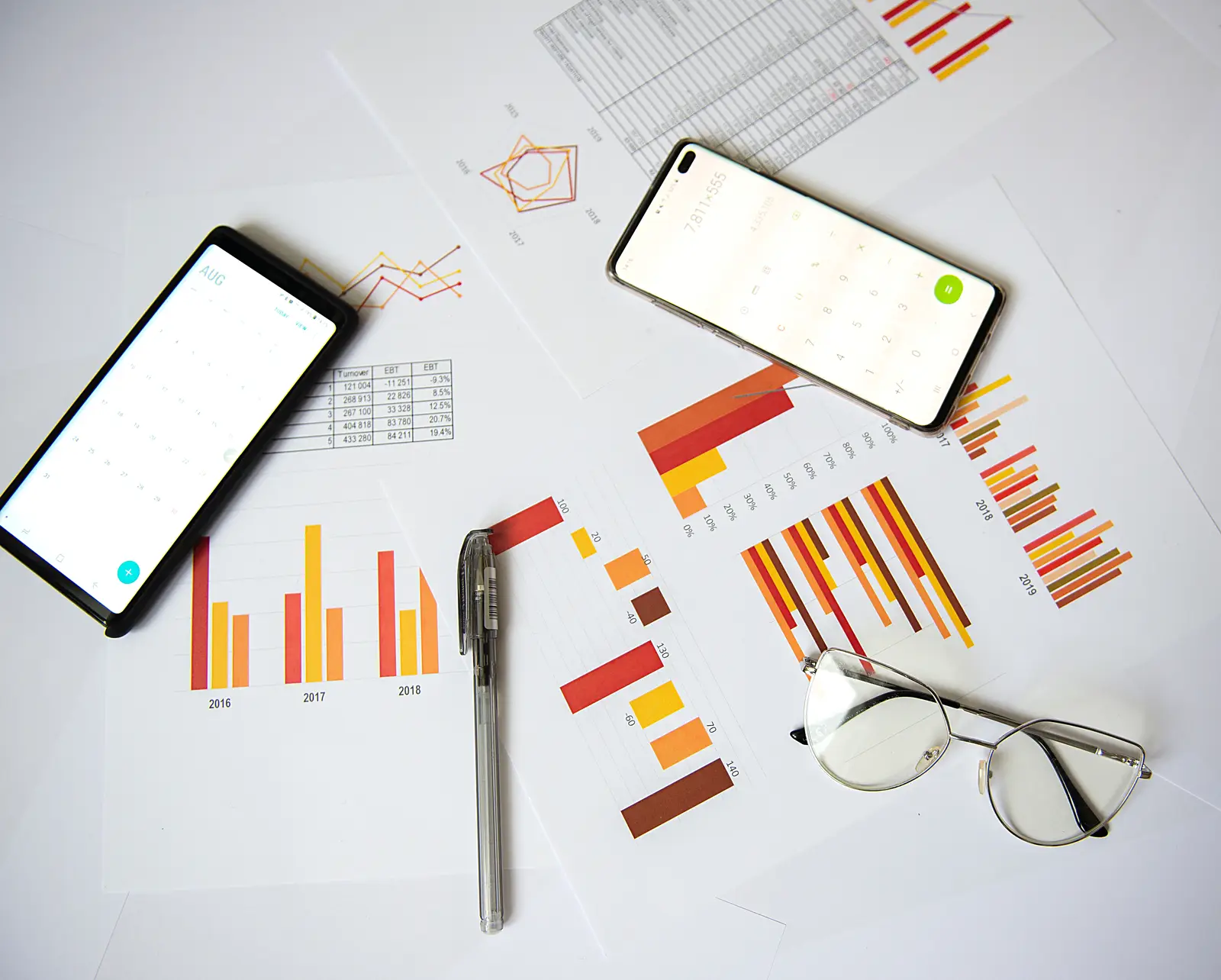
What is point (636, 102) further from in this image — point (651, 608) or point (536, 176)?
point (651, 608)

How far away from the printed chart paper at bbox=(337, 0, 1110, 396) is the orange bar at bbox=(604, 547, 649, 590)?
5.2 inches

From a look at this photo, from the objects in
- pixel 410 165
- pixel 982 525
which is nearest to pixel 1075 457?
pixel 982 525

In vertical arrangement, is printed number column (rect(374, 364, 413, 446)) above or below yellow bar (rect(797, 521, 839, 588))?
above

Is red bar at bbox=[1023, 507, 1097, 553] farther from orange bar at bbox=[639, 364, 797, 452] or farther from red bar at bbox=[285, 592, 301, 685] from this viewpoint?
red bar at bbox=[285, 592, 301, 685]

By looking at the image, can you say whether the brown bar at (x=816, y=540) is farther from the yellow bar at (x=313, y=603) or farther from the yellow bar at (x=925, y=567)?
the yellow bar at (x=313, y=603)

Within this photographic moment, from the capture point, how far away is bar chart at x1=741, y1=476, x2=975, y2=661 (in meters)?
A: 0.65

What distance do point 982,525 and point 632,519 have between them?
0.26 metres

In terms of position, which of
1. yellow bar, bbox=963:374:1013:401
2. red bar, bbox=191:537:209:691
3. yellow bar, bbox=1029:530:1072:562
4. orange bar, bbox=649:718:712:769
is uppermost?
red bar, bbox=191:537:209:691

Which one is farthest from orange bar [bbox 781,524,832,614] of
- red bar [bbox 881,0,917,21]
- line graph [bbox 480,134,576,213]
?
red bar [bbox 881,0,917,21]

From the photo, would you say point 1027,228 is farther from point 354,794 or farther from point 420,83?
point 354,794

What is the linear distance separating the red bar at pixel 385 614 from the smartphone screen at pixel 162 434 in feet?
0.46

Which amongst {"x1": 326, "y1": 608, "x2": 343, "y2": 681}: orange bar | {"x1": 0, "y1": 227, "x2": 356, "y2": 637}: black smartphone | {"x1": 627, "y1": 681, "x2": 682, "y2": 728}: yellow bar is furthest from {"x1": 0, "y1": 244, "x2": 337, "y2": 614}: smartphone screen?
{"x1": 627, "y1": 681, "x2": 682, "y2": 728}: yellow bar

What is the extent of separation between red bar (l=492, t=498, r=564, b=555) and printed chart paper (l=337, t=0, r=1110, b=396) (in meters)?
0.09

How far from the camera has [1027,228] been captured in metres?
0.67
